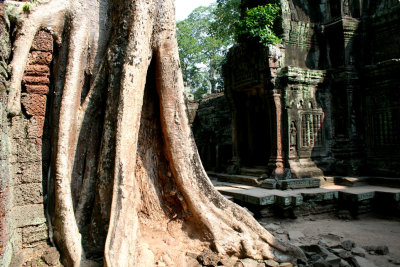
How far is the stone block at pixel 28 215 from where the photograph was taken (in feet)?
8.12

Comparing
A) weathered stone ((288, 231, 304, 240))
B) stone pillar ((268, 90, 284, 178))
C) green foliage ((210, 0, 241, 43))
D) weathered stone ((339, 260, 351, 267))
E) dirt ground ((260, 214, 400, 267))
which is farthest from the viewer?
green foliage ((210, 0, 241, 43))

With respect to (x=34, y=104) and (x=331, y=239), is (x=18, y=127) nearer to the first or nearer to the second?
(x=34, y=104)

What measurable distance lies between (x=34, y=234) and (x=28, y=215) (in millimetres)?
158

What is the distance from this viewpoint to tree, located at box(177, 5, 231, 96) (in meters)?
22.9

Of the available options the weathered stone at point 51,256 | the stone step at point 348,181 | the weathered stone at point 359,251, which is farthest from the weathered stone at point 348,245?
the weathered stone at point 51,256

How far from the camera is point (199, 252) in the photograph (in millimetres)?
2850

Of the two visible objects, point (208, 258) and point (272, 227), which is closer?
point (208, 258)

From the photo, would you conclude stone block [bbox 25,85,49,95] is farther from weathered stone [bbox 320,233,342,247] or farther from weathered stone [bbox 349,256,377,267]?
weathered stone [bbox 320,233,342,247]

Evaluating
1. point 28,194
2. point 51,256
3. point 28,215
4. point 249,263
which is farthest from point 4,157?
point 249,263

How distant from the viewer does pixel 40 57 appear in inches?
109

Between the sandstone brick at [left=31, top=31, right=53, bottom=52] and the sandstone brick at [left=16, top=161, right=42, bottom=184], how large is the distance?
1010 mm

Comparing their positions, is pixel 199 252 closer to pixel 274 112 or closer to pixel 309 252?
pixel 309 252

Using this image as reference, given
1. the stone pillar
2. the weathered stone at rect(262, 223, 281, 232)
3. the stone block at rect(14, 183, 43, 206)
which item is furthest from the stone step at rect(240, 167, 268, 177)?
the stone block at rect(14, 183, 43, 206)

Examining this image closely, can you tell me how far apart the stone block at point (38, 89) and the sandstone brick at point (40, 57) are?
207mm
